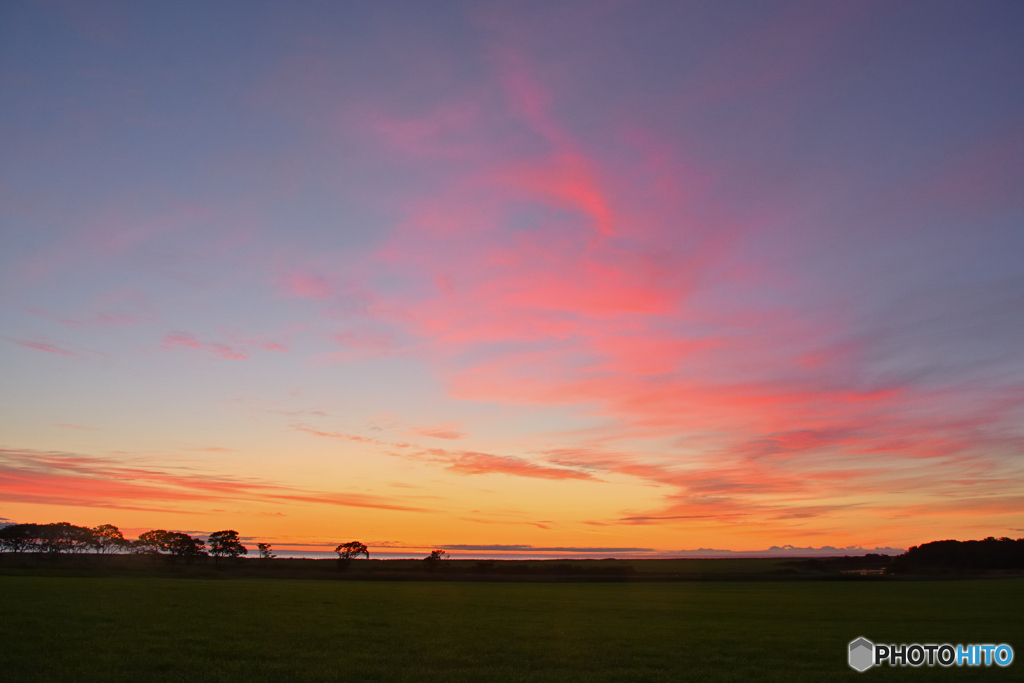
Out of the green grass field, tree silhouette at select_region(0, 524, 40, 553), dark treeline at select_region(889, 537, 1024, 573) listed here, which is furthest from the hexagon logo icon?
tree silhouette at select_region(0, 524, 40, 553)

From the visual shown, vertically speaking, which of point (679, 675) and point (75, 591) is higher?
point (679, 675)

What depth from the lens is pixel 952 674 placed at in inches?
944

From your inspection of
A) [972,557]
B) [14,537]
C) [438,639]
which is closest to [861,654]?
[438,639]

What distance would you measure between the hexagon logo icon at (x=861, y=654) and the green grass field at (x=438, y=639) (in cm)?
57

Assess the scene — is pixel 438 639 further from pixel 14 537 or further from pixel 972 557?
pixel 14 537

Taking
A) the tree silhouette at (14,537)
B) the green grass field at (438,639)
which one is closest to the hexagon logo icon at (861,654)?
the green grass field at (438,639)

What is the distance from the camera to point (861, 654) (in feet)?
97.7

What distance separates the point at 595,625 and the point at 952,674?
2083 centimetres

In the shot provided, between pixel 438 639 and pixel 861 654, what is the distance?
2186cm

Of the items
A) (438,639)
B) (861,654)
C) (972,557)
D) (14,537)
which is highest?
(861,654)

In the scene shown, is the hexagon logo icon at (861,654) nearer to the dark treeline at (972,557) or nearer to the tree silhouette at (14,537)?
the dark treeline at (972,557)

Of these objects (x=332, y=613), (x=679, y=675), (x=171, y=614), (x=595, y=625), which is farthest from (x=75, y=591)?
(x=679, y=675)

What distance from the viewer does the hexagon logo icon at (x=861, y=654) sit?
87.0ft

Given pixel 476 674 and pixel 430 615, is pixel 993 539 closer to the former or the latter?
pixel 430 615
